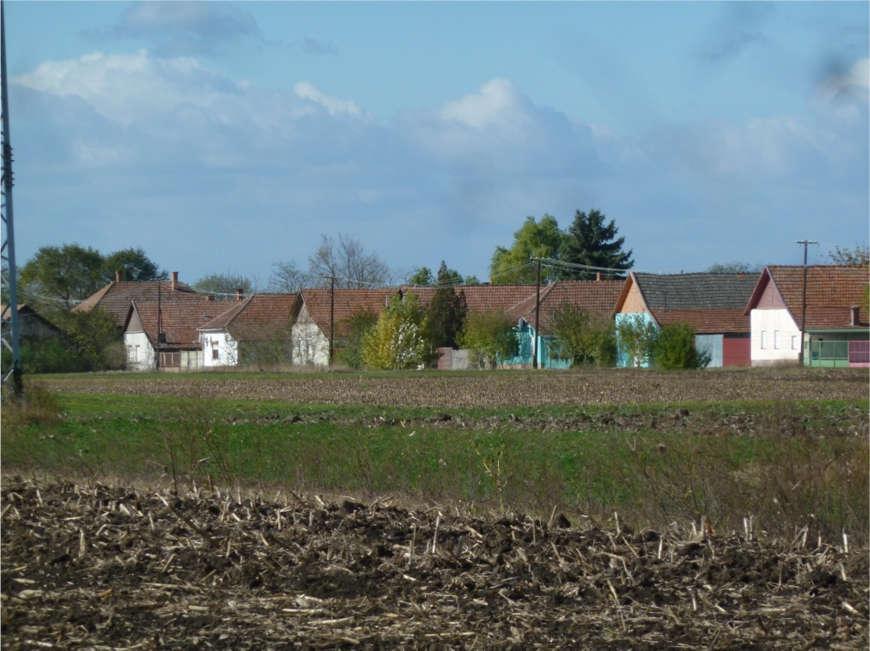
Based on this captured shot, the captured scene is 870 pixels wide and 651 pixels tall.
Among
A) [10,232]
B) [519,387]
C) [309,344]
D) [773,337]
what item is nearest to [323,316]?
[309,344]

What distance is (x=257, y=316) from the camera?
3750 inches

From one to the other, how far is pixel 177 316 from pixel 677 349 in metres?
51.4

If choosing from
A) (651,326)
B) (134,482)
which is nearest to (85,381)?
(651,326)

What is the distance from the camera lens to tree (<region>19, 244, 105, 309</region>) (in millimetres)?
113375

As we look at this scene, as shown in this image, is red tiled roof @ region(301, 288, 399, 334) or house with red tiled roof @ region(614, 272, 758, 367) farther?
red tiled roof @ region(301, 288, 399, 334)

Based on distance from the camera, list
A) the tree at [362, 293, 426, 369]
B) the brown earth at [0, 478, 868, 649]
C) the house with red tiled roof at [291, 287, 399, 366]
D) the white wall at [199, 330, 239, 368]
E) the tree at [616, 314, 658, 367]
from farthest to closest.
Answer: the white wall at [199, 330, 239, 368] < the house with red tiled roof at [291, 287, 399, 366] < the tree at [362, 293, 426, 369] < the tree at [616, 314, 658, 367] < the brown earth at [0, 478, 868, 649]

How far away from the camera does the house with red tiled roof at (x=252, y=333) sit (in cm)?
8388

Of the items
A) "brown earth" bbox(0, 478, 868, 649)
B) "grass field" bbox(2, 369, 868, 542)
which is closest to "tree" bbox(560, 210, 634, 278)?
"grass field" bbox(2, 369, 868, 542)

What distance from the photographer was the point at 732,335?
87312 mm

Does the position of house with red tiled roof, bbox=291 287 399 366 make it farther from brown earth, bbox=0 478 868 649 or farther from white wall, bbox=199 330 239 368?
brown earth, bbox=0 478 868 649

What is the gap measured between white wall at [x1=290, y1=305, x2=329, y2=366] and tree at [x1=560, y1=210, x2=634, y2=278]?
98.0ft

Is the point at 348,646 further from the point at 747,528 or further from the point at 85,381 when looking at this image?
the point at 85,381

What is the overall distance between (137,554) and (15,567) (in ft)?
3.30

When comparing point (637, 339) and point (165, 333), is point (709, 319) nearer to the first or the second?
point (637, 339)
